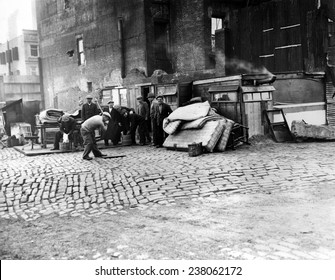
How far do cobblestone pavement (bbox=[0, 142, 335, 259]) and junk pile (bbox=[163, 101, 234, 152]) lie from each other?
0.51 m

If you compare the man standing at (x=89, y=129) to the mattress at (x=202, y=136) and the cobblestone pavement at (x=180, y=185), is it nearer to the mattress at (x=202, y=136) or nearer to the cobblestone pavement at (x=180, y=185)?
the cobblestone pavement at (x=180, y=185)

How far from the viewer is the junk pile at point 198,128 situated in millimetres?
11422

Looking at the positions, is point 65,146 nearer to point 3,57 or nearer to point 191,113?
point 191,113

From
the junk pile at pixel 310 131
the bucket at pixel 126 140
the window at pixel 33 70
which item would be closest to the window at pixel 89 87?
the bucket at pixel 126 140

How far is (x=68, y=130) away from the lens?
13.7 metres

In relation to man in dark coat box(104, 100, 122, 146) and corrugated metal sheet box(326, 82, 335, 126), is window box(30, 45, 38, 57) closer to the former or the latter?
man in dark coat box(104, 100, 122, 146)

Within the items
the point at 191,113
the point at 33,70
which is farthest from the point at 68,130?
the point at 33,70

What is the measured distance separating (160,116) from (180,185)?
6.67 meters

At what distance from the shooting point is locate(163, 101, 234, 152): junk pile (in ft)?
37.5

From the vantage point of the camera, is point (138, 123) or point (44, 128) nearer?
point (44, 128)

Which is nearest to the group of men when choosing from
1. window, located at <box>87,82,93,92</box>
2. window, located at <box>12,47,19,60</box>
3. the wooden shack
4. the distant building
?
the wooden shack

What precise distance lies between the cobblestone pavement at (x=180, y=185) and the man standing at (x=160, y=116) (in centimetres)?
253
